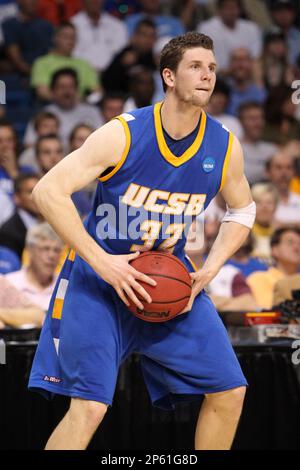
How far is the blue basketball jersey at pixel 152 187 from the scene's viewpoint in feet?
13.0

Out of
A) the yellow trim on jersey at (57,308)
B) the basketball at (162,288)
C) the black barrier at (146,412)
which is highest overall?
the basketball at (162,288)

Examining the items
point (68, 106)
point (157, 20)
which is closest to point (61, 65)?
point (68, 106)

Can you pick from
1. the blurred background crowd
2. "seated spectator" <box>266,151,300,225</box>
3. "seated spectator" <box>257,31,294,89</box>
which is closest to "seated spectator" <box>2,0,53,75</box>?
the blurred background crowd

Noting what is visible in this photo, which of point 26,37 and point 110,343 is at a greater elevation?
point 26,37

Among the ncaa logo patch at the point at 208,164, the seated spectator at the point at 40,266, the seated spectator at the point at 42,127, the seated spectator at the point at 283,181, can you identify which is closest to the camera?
the ncaa logo patch at the point at 208,164

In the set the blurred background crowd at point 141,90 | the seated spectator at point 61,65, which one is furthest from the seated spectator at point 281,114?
the seated spectator at point 61,65

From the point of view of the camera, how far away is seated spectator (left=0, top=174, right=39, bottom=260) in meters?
7.31

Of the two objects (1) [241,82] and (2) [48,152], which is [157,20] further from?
(2) [48,152]

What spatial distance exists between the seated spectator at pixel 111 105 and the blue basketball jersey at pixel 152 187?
5134mm

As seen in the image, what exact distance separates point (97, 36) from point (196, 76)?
6484 millimetres

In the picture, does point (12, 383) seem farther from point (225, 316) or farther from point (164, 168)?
point (164, 168)

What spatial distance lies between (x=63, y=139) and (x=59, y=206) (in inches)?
207

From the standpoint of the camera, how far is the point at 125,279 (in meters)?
3.82

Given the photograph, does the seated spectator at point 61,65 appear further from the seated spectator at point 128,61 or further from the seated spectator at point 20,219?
the seated spectator at point 20,219
